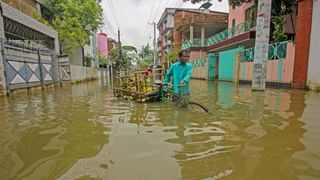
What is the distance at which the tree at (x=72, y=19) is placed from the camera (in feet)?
73.1

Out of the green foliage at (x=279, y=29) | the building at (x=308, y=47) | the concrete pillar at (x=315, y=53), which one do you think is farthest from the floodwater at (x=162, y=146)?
the green foliage at (x=279, y=29)

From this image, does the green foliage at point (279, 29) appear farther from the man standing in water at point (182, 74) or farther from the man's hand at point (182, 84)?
the man's hand at point (182, 84)

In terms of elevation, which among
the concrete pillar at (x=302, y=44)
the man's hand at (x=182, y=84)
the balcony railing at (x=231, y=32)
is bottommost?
the man's hand at (x=182, y=84)

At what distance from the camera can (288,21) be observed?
55.3ft

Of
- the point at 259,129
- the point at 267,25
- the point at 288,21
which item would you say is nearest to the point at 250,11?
the point at 288,21

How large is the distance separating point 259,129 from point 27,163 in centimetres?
383

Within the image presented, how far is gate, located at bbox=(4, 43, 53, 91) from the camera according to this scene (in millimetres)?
11375

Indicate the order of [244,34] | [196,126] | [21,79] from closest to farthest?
[196,126] → [21,79] → [244,34]

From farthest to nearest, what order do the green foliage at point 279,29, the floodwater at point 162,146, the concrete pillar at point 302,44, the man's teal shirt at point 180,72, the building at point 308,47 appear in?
the green foliage at point 279,29, the concrete pillar at point 302,44, the building at point 308,47, the man's teal shirt at point 180,72, the floodwater at point 162,146

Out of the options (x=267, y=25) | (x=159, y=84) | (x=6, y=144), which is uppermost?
(x=267, y=25)

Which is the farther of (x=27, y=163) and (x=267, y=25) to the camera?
(x=267, y=25)

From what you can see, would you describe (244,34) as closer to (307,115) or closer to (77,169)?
(307,115)

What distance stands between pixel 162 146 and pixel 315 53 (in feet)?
35.6

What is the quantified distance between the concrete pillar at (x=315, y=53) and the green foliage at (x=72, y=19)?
18.5 metres
